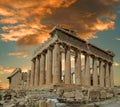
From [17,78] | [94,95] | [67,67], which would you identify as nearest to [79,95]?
[94,95]

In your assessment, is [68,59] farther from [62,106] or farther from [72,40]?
[62,106]

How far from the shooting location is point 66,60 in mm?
36344

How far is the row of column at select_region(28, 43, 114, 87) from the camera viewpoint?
112 ft

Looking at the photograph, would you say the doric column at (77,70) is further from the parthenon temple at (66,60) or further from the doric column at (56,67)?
the doric column at (56,67)

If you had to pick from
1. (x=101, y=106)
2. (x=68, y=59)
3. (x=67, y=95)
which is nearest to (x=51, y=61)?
(x=68, y=59)

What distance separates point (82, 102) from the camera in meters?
18.1

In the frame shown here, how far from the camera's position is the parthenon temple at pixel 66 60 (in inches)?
1367

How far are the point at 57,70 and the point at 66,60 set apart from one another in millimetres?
3252

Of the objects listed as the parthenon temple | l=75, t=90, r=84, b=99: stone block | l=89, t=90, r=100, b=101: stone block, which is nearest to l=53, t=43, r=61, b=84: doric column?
the parthenon temple

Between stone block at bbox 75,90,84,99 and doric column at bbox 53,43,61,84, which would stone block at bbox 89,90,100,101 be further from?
doric column at bbox 53,43,61,84

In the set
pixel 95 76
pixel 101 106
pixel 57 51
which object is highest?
pixel 57 51

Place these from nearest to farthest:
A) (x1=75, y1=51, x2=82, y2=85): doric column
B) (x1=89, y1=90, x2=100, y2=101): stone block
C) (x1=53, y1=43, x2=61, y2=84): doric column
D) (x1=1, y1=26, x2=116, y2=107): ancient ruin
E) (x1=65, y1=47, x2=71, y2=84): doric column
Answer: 1. (x1=89, y1=90, x2=100, y2=101): stone block
2. (x1=1, y1=26, x2=116, y2=107): ancient ruin
3. (x1=53, y1=43, x2=61, y2=84): doric column
4. (x1=65, y1=47, x2=71, y2=84): doric column
5. (x1=75, y1=51, x2=82, y2=85): doric column

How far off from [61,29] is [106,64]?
19.6 metres

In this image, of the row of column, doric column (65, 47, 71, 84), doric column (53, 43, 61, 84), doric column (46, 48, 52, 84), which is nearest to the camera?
doric column (53, 43, 61, 84)
